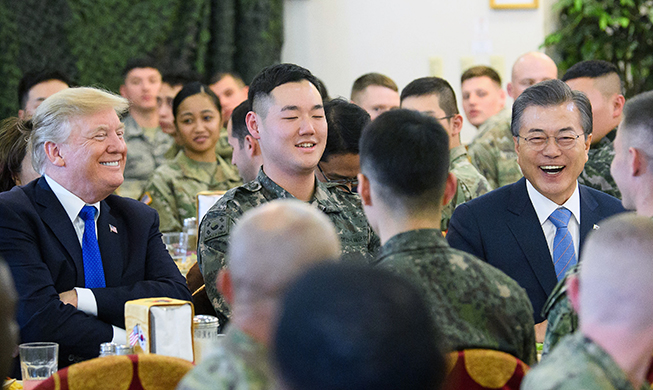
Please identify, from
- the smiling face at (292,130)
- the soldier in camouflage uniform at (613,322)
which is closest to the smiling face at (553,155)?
the smiling face at (292,130)

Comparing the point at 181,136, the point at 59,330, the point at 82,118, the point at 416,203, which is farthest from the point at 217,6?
the point at 416,203

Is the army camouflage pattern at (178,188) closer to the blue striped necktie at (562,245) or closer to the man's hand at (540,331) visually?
the blue striped necktie at (562,245)

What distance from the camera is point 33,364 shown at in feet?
6.68

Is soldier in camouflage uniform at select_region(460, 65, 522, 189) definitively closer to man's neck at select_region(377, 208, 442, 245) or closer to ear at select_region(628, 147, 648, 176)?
ear at select_region(628, 147, 648, 176)

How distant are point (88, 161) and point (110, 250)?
32cm

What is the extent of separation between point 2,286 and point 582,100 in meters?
2.30

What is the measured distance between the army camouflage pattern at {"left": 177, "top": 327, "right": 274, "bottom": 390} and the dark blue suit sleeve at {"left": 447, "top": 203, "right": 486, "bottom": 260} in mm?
1505

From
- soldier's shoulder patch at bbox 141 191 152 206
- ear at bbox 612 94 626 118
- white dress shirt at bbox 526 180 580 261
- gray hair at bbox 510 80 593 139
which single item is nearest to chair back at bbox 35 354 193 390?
white dress shirt at bbox 526 180 580 261

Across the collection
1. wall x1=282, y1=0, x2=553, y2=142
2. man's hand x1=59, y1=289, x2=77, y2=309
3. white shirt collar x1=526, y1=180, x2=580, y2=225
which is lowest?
man's hand x1=59, y1=289, x2=77, y2=309

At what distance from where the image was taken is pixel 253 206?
8.94 ft

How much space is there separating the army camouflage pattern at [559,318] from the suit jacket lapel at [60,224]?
155 centimetres

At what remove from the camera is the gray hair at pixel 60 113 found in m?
2.65

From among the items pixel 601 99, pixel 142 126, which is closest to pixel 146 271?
pixel 601 99

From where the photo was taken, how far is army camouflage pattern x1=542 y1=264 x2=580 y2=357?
175cm
